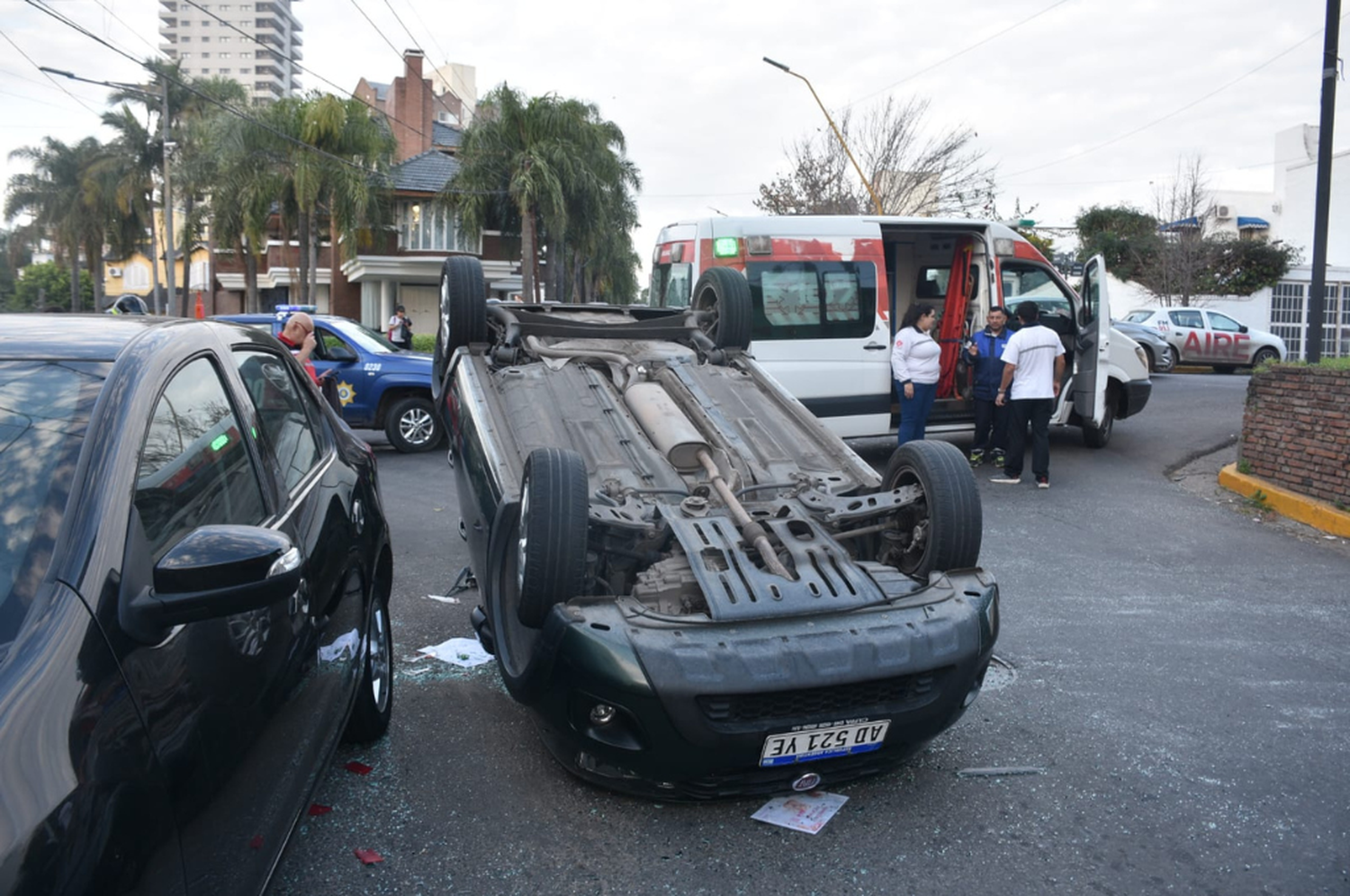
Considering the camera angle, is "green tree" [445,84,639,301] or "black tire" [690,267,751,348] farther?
"green tree" [445,84,639,301]

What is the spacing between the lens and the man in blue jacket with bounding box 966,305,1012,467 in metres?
10.2

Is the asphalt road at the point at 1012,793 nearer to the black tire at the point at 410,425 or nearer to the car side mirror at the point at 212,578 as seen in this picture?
the car side mirror at the point at 212,578

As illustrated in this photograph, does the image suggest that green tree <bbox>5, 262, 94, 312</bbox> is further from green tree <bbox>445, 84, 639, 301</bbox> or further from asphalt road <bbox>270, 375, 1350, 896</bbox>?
asphalt road <bbox>270, 375, 1350, 896</bbox>

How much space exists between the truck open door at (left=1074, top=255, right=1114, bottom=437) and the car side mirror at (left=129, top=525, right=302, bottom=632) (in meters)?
9.78

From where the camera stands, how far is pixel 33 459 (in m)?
2.16

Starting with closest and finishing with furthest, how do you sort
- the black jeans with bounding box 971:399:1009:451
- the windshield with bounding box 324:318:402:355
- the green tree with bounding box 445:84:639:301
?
1. the black jeans with bounding box 971:399:1009:451
2. the windshield with bounding box 324:318:402:355
3. the green tree with bounding box 445:84:639:301

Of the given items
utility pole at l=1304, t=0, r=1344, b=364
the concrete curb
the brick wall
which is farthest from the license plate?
utility pole at l=1304, t=0, r=1344, b=364

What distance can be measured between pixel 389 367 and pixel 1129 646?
8.62m

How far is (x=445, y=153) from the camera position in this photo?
1647 inches

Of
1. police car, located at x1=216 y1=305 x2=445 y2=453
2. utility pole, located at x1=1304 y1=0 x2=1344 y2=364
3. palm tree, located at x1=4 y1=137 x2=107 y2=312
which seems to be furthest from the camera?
palm tree, located at x1=4 y1=137 x2=107 y2=312

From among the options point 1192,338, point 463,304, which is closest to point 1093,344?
point 463,304

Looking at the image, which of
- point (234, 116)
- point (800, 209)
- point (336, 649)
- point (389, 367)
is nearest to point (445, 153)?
point (234, 116)

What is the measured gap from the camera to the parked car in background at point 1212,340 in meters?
22.3

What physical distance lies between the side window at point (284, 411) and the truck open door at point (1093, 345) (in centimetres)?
868
